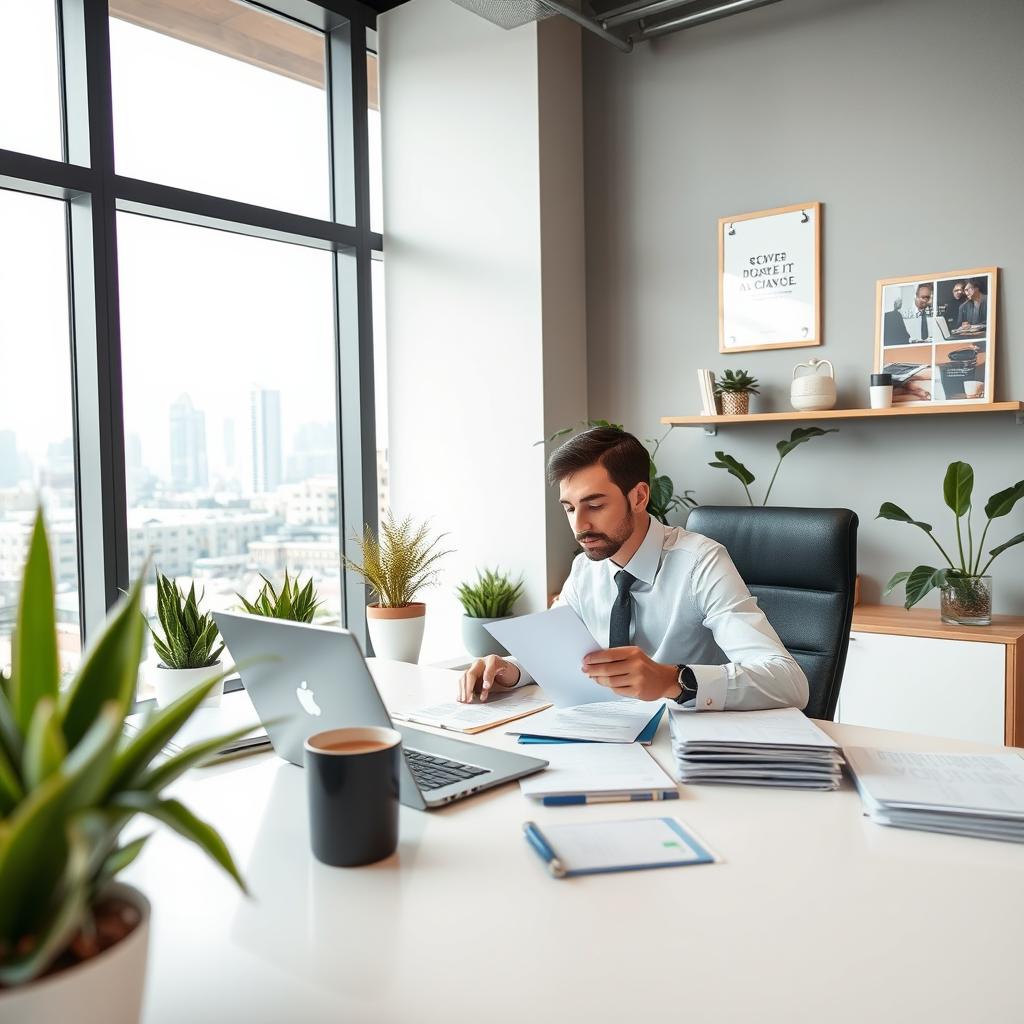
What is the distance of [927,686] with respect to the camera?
2.61 meters

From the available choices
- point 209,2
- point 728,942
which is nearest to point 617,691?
point 728,942

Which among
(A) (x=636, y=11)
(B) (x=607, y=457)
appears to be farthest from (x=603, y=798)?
(A) (x=636, y=11)

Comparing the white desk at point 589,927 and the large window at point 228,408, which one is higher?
the large window at point 228,408

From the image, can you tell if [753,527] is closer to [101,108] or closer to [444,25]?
[101,108]

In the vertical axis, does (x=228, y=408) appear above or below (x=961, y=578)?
above

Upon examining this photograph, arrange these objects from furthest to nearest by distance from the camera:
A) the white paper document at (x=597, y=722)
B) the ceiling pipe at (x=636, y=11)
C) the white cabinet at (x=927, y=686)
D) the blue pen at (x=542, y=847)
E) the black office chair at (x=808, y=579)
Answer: the ceiling pipe at (x=636, y=11), the white cabinet at (x=927, y=686), the black office chair at (x=808, y=579), the white paper document at (x=597, y=722), the blue pen at (x=542, y=847)

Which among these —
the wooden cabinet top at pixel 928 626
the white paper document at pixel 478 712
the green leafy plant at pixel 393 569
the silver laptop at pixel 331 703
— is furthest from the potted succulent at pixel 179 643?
the wooden cabinet top at pixel 928 626

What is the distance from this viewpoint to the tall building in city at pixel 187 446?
311 cm

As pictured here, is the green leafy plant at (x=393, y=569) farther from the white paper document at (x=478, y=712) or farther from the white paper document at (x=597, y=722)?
the white paper document at (x=597, y=722)

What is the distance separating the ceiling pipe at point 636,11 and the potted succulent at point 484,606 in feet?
6.67

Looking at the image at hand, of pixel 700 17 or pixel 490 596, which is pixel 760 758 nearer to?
pixel 490 596

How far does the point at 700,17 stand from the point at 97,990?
3458 millimetres

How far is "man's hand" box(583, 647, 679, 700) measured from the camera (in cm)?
144

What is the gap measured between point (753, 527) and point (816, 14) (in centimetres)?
209
